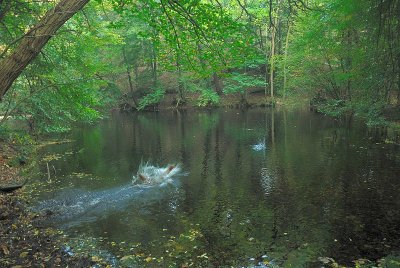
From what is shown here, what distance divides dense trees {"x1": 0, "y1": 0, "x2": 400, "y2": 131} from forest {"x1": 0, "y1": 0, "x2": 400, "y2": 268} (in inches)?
2.3

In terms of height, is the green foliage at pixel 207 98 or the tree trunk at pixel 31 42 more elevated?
the tree trunk at pixel 31 42

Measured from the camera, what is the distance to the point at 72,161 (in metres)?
15.7

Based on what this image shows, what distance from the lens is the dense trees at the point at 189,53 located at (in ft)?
21.0

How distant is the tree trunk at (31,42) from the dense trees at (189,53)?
1 centimetres

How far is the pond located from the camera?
22.2ft

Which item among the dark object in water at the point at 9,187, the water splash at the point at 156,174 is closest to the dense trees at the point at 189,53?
the dark object in water at the point at 9,187

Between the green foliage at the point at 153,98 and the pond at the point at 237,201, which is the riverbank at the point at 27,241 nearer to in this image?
the pond at the point at 237,201

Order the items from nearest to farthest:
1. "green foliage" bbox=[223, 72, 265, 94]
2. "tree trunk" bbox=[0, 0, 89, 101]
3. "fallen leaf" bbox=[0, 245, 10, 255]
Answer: "tree trunk" bbox=[0, 0, 89, 101], "fallen leaf" bbox=[0, 245, 10, 255], "green foliage" bbox=[223, 72, 265, 94]

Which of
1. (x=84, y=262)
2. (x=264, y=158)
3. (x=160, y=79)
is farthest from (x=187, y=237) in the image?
(x=160, y=79)

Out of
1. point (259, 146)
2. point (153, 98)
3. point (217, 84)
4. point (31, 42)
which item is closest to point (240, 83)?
point (217, 84)

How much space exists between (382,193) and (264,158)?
5.68 meters

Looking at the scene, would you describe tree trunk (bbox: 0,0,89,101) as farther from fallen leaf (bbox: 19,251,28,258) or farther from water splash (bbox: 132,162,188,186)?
water splash (bbox: 132,162,188,186)

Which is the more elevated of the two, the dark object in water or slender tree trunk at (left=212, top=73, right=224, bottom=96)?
slender tree trunk at (left=212, top=73, right=224, bottom=96)

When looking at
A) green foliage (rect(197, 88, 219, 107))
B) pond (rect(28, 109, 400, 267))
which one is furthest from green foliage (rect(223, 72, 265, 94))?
pond (rect(28, 109, 400, 267))
